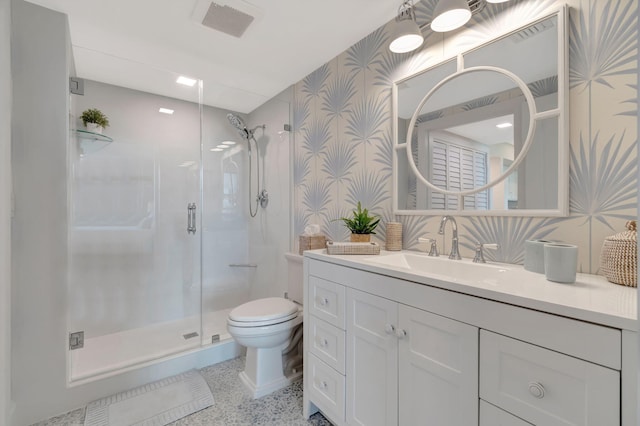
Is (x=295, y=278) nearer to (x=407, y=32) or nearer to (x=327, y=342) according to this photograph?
(x=327, y=342)

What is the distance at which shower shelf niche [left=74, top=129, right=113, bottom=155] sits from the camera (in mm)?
2227

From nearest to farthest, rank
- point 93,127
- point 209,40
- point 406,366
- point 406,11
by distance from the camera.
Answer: point 406,366, point 406,11, point 209,40, point 93,127

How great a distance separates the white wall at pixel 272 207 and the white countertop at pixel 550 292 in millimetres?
1550

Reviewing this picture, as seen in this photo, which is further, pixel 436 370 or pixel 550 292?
pixel 436 370

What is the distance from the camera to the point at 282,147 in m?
2.65

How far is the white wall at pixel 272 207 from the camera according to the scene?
261cm

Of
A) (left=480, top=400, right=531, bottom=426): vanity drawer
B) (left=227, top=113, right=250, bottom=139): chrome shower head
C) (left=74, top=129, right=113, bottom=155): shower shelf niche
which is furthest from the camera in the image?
(left=227, top=113, right=250, bottom=139): chrome shower head

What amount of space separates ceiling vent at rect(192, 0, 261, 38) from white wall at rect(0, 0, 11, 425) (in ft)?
2.87

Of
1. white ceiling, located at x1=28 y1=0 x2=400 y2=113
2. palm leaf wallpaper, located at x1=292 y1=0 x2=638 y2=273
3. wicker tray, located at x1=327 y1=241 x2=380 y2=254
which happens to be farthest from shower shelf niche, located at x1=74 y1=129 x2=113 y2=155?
wicker tray, located at x1=327 y1=241 x2=380 y2=254

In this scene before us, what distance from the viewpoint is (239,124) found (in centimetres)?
292

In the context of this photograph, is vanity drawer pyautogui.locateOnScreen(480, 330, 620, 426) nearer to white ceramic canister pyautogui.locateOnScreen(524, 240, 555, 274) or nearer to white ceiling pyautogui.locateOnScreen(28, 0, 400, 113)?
white ceramic canister pyautogui.locateOnScreen(524, 240, 555, 274)

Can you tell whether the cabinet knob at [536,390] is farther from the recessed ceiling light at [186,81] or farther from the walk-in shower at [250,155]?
the recessed ceiling light at [186,81]

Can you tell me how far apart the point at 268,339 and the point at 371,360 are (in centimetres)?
80

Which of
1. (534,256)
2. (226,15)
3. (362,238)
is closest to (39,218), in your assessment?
(226,15)
